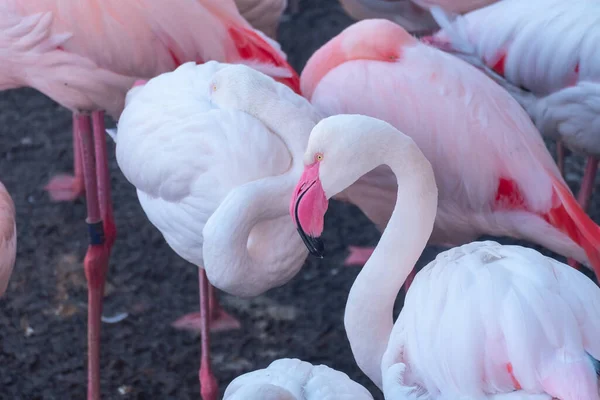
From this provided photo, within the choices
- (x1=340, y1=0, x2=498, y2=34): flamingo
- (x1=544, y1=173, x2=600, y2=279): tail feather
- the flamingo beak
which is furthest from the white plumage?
(x1=340, y1=0, x2=498, y2=34): flamingo

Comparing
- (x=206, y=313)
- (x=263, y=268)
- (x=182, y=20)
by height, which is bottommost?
(x=206, y=313)

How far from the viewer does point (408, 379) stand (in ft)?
6.95

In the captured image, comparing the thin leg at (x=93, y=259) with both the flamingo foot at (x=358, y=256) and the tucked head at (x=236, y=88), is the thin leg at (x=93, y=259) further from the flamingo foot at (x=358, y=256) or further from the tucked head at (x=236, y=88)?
the flamingo foot at (x=358, y=256)

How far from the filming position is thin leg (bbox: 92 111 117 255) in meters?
3.20

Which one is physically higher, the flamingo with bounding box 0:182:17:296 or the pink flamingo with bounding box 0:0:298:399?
the pink flamingo with bounding box 0:0:298:399

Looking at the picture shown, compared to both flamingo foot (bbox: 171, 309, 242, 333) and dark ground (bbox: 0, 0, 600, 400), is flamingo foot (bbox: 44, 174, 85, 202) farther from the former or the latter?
flamingo foot (bbox: 171, 309, 242, 333)

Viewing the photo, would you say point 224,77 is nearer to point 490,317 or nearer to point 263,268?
point 263,268

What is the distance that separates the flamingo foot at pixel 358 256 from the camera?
3730 mm

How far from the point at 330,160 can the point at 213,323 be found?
1.39m

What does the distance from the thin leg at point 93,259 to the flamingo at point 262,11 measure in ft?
2.83

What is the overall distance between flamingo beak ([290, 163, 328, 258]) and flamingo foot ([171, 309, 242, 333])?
4.12 feet

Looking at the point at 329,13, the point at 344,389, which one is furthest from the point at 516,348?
the point at 329,13

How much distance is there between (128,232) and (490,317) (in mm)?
2238

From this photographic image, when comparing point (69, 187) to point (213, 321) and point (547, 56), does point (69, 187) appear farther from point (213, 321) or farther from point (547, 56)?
point (547, 56)
